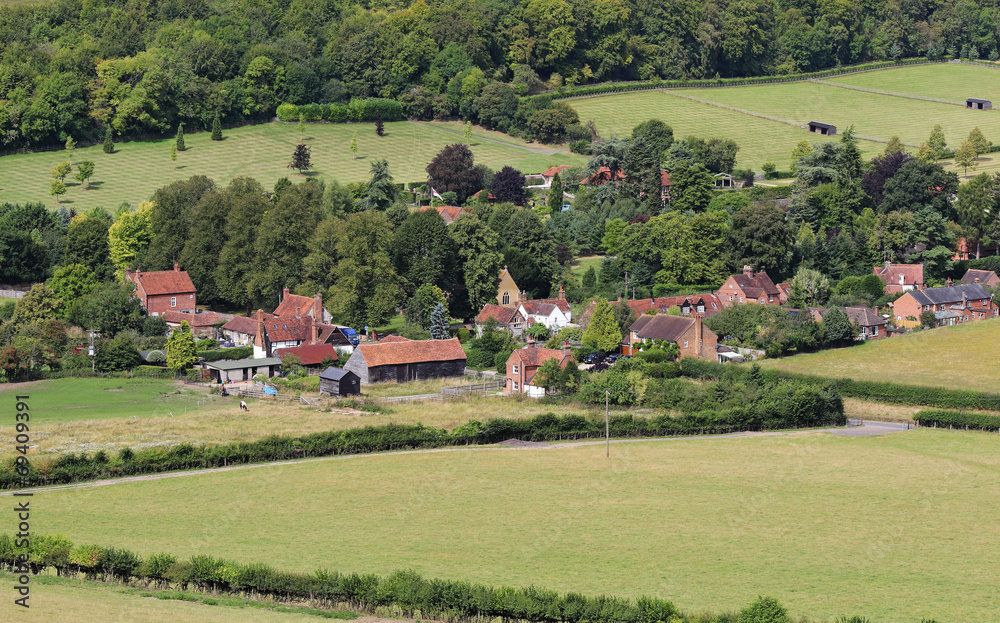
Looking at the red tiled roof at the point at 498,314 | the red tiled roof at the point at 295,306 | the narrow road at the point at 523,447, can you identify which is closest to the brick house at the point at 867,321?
the narrow road at the point at 523,447

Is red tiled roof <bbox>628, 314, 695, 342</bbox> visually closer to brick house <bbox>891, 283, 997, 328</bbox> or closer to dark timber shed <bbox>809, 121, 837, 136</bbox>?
brick house <bbox>891, 283, 997, 328</bbox>

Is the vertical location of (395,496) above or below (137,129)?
below

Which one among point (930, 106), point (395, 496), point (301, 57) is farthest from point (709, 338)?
point (930, 106)

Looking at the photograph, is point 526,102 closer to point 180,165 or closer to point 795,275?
point 180,165

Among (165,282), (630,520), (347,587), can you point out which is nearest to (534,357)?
(630,520)

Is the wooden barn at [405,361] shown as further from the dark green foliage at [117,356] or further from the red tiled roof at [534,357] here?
the dark green foliage at [117,356]

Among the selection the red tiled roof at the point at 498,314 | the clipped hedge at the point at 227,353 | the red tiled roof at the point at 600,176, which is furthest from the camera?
the red tiled roof at the point at 600,176
